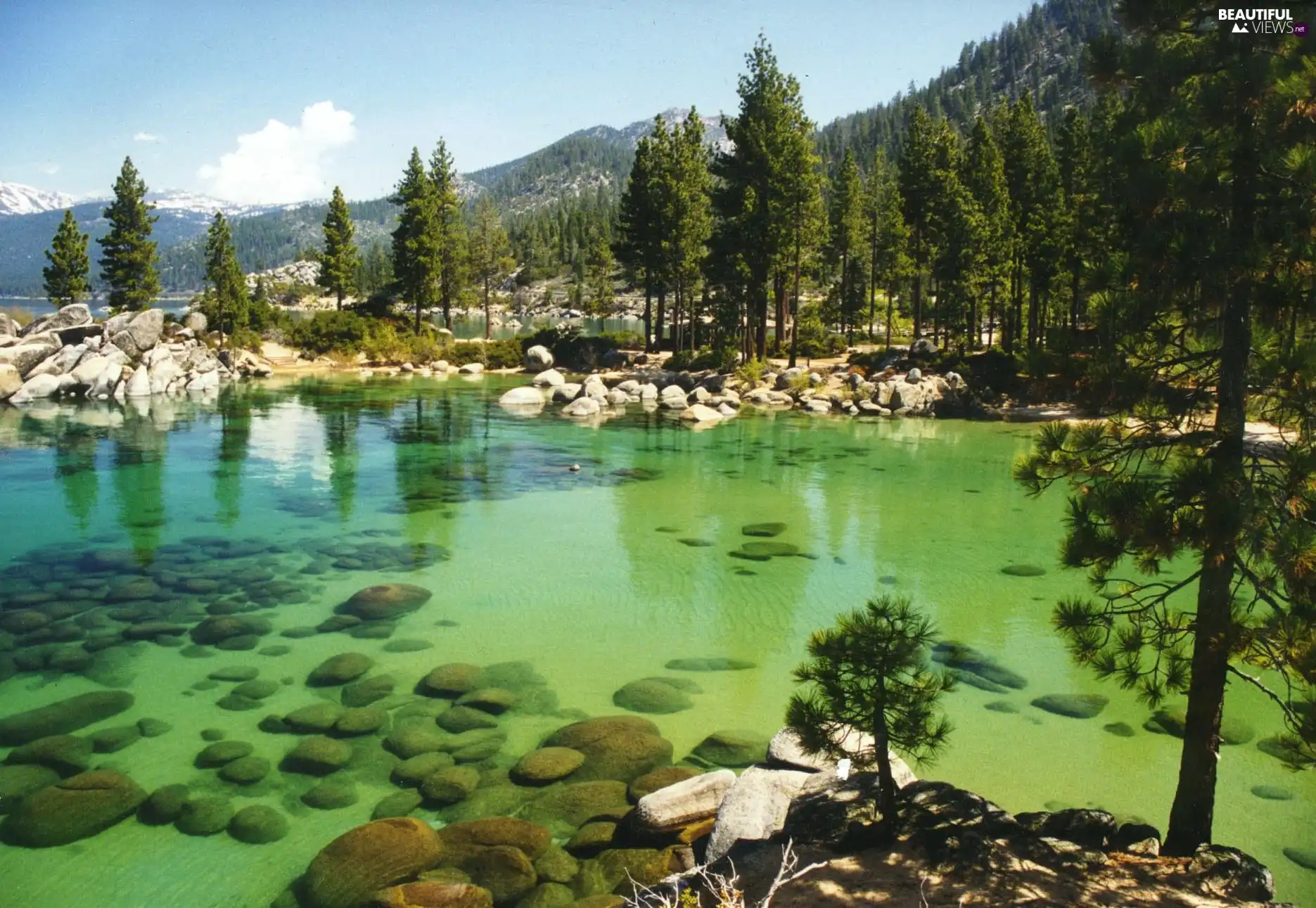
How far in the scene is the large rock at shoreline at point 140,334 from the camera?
51.1m

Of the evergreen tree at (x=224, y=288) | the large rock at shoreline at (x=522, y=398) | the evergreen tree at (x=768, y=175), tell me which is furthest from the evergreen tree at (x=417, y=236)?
the evergreen tree at (x=768, y=175)

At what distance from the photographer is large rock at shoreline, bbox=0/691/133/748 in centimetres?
1030

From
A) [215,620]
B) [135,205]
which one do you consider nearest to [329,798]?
[215,620]

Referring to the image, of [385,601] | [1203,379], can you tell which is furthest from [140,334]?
[1203,379]

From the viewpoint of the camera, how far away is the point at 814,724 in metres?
6.75

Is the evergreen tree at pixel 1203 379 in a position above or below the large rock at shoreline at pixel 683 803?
above

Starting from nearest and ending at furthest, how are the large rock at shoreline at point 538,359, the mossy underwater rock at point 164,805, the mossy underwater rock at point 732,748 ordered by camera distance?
the mossy underwater rock at point 164,805
the mossy underwater rock at point 732,748
the large rock at shoreline at point 538,359

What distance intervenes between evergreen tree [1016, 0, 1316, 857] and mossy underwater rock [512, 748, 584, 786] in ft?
18.4

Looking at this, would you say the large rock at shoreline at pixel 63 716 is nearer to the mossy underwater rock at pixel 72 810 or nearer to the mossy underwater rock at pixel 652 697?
the mossy underwater rock at pixel 72 810

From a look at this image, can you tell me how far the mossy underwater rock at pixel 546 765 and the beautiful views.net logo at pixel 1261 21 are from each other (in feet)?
30.4

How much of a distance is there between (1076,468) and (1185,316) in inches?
55.1

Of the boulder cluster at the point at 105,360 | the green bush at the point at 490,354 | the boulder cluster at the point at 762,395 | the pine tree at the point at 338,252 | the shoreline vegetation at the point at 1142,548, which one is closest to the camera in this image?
the shoreline vegetation at the point at 1142,548

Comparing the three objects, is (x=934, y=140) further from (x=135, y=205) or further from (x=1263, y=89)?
(x=135, y=205)

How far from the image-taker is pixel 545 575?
56.6 feet
